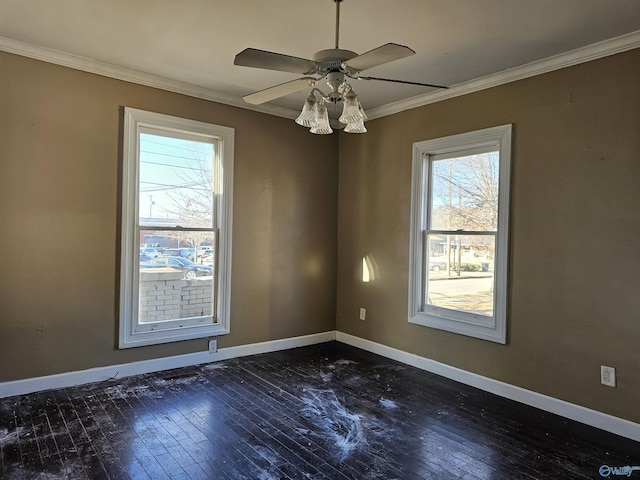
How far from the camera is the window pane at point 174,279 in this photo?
3764 millimetres

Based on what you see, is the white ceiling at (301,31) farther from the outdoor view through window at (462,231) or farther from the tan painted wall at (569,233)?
the outdoor view through window at (462,231)

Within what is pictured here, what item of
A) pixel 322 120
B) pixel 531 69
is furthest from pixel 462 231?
pixel 322 120

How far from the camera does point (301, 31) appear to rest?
109 inches

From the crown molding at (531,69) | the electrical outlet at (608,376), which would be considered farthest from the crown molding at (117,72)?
the electrical outlet at (608,376)

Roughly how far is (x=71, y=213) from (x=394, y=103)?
10.3ft

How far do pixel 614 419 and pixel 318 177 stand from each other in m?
3.47

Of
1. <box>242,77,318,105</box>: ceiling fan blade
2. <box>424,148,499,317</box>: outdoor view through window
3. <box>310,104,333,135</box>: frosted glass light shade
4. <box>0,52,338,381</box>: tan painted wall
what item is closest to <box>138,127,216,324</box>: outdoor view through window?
<box>0,52,338,381</box>: tan painted wall

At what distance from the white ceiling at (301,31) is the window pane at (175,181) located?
65cm

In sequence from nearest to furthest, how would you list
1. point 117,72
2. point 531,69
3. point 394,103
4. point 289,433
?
point 289,433, point 531,69, point 117,72, point 394,103

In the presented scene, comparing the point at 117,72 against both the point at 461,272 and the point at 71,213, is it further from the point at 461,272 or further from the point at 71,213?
the point at 461,272

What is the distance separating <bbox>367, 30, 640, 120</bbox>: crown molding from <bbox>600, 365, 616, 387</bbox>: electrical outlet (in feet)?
6.96

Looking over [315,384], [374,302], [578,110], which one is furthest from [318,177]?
[578,110]

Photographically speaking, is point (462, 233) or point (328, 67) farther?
point (462, 233)

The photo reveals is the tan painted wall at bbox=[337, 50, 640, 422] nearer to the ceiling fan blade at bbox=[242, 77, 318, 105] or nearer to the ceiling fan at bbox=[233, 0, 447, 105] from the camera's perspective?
the ceiling fan at bbox=[233, 0, 447, 105]
